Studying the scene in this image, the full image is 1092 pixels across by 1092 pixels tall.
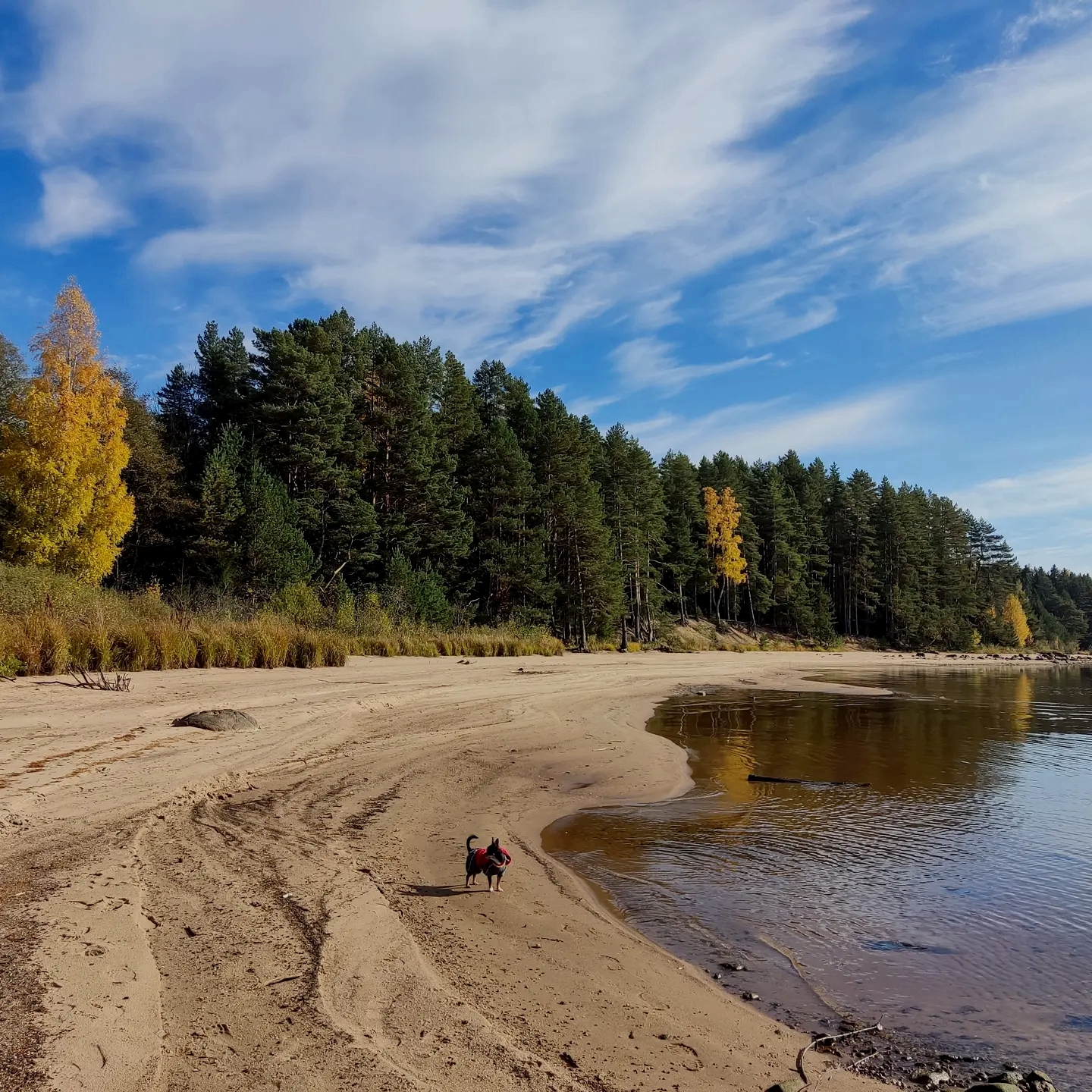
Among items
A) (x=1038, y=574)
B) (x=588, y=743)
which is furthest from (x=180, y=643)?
(x=1038, y=574)

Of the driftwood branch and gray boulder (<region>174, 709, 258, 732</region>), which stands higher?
gray boulder (<region>174, 709, 258, 732</region>)

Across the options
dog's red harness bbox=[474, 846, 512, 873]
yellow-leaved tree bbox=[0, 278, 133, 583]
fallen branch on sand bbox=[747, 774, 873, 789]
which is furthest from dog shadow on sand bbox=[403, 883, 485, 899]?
yellow-leaved tree bbox=[0, 278, 133, 583]

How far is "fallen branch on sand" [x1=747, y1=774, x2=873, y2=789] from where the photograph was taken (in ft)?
33.4

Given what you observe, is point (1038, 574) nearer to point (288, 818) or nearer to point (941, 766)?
point (941, 766)

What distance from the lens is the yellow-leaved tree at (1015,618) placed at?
281ft

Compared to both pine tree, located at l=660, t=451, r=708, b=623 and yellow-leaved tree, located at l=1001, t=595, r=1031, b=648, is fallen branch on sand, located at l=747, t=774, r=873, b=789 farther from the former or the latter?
yellow-leaved tree, located at l=1001, t=595, r=1031, b=648

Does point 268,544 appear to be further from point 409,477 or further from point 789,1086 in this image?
point 789,1086

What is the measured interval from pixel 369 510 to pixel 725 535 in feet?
104

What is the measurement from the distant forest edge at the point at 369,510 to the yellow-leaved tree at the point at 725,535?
182 millimetres

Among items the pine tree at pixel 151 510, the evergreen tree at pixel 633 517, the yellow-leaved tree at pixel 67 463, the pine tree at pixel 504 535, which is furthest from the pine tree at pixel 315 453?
the evergreen tree at pixel 633 517

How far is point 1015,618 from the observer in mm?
86312

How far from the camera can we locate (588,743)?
41.1 ft

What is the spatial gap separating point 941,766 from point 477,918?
9935mm

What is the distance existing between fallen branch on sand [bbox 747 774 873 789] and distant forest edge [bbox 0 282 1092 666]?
36.7 feet
